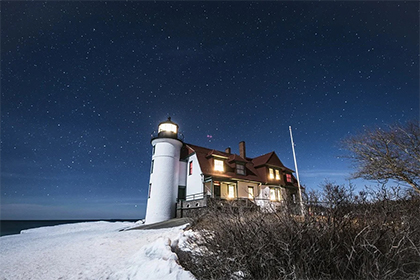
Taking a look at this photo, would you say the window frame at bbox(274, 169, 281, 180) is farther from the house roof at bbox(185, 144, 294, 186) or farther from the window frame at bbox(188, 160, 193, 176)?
the window frame at bbox(188, 160, 193, 176)

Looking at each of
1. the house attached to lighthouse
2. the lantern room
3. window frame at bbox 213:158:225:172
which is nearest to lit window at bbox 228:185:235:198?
the house attached to lighthouse

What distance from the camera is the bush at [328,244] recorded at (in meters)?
3.47

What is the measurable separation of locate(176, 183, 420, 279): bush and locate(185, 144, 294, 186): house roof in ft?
50.0

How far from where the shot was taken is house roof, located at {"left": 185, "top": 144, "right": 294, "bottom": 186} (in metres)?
20.7

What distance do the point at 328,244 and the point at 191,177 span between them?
18080 millimetres

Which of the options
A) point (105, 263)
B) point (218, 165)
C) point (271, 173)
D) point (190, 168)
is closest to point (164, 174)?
point (190, 168)

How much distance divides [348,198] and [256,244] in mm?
2271

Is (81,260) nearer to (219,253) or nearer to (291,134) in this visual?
(219,253)

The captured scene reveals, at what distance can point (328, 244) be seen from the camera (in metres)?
3.76

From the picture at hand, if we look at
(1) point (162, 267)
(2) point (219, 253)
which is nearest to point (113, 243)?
(1) point (162, 267)

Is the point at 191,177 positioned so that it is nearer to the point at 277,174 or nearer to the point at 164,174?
the point at 164,174

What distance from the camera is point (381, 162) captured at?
34.4ft

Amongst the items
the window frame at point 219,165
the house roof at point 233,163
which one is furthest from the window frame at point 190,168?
the window frame at point 219,165

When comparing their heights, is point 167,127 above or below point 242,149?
above
